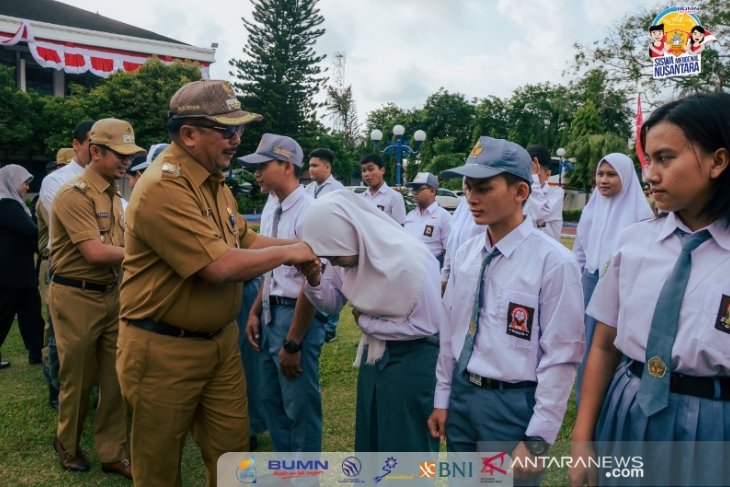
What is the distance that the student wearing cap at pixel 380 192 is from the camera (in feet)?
24.6

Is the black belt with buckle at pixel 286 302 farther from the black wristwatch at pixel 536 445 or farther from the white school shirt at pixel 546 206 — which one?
the white school shirt at pixel 546 206

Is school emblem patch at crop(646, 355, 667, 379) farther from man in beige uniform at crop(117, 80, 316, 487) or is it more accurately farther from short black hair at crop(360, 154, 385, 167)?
short black hair at crop(360, 154, 385, 167)

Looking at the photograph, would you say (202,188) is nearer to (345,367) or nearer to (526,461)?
(526,461)

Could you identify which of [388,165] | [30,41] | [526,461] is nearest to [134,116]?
[30,41]

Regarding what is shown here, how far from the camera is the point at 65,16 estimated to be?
3350cm

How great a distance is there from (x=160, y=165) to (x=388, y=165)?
38078 mm

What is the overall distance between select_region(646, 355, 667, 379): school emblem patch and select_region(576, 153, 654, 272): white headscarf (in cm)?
311

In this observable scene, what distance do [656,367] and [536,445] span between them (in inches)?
22.0

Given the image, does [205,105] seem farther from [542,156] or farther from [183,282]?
[542,156]

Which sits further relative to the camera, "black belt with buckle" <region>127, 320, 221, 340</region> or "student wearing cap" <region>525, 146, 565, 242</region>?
"student wearing cap" <region>525, 146, 565, 242</region>

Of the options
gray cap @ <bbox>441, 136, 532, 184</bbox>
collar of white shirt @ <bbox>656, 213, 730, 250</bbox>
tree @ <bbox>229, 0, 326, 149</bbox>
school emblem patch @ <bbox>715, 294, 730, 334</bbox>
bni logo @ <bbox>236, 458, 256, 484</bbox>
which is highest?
tree @ <bbox>229, 0, 326, 149</bbox>

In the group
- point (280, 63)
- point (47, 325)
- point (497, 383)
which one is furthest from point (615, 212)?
point (280, 63)

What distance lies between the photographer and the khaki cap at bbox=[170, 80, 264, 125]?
235cm

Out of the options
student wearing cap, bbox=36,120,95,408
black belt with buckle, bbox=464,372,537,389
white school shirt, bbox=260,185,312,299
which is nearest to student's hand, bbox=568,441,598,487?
black belt with buckle, bbox=464,372,537,389
